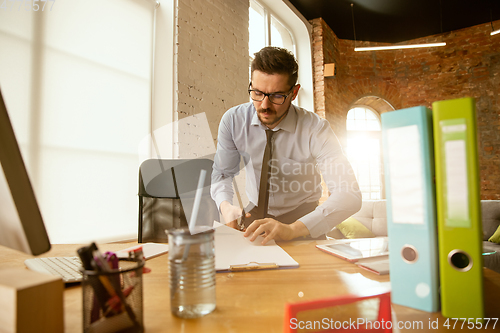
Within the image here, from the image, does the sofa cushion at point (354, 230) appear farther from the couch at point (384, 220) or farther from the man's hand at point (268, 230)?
the man's hand at point (268, 230)

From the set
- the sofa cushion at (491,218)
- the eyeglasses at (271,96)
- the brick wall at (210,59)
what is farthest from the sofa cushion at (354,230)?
the eyeglasses at (271,96)

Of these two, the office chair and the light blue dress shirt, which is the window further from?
the office chair

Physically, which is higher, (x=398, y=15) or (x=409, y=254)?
(x=398, y=15)

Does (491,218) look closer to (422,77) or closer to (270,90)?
(270,90)

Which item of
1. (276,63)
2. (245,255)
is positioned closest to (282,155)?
(276,63)

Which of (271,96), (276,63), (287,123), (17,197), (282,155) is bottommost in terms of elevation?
(17,197)

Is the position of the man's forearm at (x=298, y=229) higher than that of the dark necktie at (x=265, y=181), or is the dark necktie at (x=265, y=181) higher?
the dark necktie at (x=265, y=181)

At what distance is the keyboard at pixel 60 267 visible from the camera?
0.68 metres

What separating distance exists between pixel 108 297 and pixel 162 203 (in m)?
1.40

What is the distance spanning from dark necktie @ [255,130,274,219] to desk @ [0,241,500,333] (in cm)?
76

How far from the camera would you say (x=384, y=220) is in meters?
3.56

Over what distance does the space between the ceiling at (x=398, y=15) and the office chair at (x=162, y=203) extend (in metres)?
4.59

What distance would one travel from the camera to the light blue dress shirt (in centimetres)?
163

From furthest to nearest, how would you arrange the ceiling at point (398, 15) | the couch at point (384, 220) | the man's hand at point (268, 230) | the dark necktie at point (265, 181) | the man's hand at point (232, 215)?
the ceiling at point (398, 15) < the couch at point (384, 220) < the dark necktie at point (265, 181) < the man's hand at point (232, 215) < the man's hand at point (268, 230)
